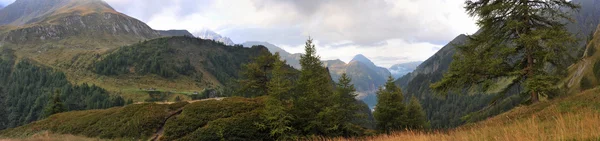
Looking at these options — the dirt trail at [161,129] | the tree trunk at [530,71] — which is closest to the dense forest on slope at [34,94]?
the dirt trail at [161,129]

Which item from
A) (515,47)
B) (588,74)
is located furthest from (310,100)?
(588,74)

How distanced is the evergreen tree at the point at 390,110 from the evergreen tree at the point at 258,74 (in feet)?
46.1

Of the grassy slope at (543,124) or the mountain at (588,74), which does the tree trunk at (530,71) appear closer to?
the grassy slope at (543,124)

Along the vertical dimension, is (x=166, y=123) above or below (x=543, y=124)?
below

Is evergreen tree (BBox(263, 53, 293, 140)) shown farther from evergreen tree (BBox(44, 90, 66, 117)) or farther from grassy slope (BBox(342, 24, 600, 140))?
evergreen tree (BBox(44, 90, 66, 117))

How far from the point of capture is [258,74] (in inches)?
1516

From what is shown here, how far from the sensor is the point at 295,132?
82.2 ft

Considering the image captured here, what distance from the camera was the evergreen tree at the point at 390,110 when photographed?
121ft

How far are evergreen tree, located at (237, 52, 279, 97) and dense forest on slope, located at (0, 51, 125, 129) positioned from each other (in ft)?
323

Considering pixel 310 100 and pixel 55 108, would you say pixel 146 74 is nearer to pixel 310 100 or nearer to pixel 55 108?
pixel 55 108

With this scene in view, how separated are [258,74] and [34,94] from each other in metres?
166

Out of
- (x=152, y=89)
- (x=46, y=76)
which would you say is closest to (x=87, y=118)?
(x=152, y=89)

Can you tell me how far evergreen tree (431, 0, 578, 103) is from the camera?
1658 centimetres

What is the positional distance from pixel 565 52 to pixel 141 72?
180m
